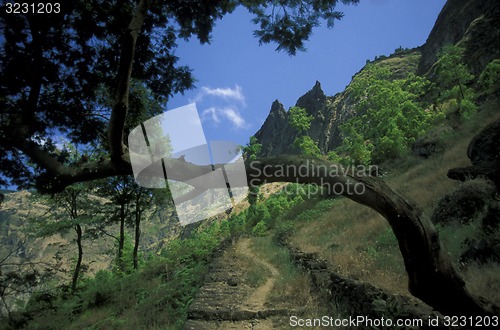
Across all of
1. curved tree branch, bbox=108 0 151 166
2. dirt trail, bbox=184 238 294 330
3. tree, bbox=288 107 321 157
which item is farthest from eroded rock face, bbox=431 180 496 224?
tree, bbox=288 107 321 157

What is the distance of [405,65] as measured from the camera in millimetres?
104938

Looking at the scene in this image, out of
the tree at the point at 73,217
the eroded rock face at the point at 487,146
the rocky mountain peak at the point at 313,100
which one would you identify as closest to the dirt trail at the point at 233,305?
the eroded rock face at the point at 487,146

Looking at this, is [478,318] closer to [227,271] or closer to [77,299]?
[227,271]

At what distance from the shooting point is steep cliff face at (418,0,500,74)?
42.1 m

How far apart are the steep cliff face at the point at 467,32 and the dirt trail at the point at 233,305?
44421 mm

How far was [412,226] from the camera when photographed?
2863 millimetres

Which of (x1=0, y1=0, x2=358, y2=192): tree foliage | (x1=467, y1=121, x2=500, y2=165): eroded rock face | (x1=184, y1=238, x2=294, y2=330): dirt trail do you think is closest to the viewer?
(x1=0, y1=0, x2=358, y2=192): tree foliage

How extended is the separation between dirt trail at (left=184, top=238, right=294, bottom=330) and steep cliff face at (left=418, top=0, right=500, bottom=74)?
44421 millimetres

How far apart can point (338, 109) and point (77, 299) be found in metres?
109

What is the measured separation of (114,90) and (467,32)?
6454 cm

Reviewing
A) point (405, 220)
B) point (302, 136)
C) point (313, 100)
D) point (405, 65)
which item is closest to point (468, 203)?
point (405, 220)

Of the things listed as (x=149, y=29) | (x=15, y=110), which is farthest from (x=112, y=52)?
(x=15, y=110)
